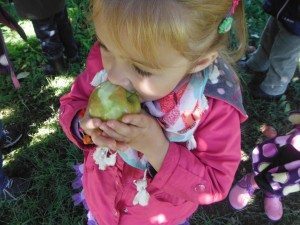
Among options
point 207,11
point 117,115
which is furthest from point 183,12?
point 117,115

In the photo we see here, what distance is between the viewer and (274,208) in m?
2.54

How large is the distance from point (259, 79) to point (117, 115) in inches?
90.0

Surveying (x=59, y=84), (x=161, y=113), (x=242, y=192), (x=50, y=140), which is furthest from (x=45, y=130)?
(x=161, y=113)

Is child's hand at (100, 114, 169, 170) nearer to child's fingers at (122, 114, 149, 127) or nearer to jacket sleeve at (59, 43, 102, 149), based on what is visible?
child's fingers at (122, 114, 149, 127)

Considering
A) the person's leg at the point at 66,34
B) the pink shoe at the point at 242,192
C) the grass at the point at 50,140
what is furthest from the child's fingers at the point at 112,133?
the person's leg at the point at 66,34

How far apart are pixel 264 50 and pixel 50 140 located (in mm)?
1802

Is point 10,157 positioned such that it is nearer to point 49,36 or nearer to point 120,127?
point 49,36

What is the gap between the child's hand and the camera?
124 cm

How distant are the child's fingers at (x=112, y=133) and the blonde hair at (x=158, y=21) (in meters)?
0.24

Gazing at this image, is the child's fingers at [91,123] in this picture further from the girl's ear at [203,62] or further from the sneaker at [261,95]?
the sneaker at [261,95]


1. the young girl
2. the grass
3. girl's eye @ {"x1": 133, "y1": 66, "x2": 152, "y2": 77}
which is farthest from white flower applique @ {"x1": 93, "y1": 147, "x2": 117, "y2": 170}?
the grass

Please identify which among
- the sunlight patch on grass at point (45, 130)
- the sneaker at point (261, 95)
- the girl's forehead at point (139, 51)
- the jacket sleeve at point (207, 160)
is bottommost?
the sneaker at point (261, 95)

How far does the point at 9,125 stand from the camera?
2943mm

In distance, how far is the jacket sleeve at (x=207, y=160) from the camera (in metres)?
1.41
